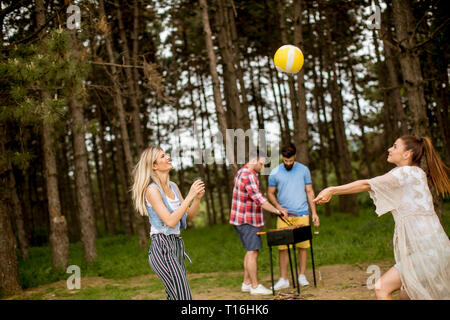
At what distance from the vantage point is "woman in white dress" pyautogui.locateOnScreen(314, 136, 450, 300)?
9.92 ft

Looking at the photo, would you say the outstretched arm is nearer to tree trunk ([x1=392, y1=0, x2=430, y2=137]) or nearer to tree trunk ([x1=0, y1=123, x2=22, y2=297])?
tree trunk ([x1=392, y1=0, x2=430, y2=137])

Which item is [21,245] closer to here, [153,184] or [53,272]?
[53,272]

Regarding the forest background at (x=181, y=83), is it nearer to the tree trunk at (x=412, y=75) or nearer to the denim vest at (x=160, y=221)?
the tree trunk at (x=412, y=75)

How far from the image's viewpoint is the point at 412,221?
3160 mm

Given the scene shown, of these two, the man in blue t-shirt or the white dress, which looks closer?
the white dress

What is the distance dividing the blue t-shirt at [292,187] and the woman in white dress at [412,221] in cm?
354

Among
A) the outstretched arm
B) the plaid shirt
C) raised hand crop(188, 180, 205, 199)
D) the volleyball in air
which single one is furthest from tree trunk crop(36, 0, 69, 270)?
the outstretched arm

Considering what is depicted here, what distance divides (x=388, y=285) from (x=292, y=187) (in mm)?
3826

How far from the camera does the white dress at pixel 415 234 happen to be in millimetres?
3014

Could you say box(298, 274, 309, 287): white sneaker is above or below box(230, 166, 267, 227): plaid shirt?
below

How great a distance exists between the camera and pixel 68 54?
706 cm

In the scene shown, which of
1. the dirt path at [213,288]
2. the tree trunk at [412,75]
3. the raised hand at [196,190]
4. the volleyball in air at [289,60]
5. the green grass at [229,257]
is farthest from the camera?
the green grass at [229,257]

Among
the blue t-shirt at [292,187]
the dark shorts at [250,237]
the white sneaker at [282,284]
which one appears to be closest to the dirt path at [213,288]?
the white sneaker at [282,284]

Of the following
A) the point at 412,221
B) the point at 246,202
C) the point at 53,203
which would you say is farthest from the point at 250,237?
the point at 53,203
